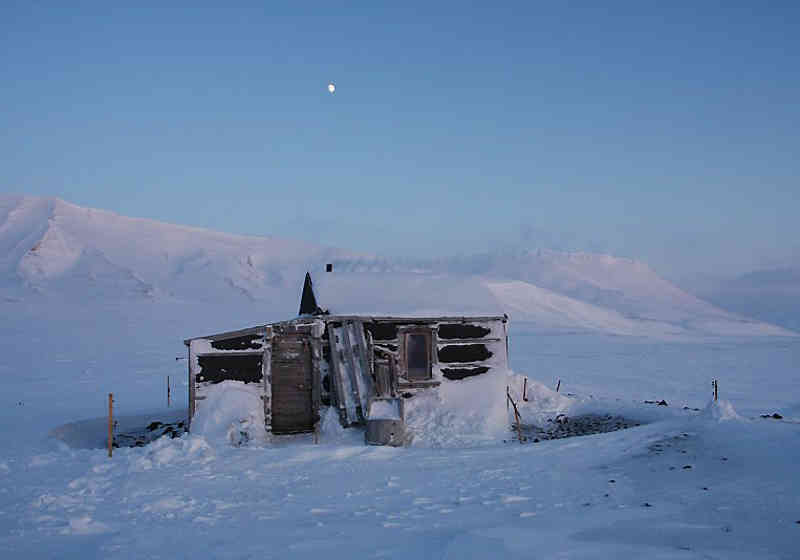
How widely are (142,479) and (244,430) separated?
4.20 metres

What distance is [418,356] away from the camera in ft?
59.4

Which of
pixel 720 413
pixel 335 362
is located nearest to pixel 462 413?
pixel 335 362

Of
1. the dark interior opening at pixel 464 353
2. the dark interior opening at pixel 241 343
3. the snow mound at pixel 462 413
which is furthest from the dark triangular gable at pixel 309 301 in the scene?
the snow mound at pixel 462 413

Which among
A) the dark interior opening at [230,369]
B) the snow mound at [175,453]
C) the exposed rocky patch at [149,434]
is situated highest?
the dark interior opening at [230,369]

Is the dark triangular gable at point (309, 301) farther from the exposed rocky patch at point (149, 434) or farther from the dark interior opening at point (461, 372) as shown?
the exposed rocky patch at point (149, 434)

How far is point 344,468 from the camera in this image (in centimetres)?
1245

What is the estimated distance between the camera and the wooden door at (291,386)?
55.3ft

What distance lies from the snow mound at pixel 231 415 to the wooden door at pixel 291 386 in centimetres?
58

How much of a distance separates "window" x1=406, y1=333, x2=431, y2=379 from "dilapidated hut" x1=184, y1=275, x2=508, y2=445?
0.03m

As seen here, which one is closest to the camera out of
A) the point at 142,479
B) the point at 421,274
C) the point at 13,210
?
the point at 142,479

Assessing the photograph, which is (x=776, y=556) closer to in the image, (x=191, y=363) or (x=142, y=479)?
(x=142, y=479)

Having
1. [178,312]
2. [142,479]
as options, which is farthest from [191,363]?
[178,312]

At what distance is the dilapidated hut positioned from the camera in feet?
53.1

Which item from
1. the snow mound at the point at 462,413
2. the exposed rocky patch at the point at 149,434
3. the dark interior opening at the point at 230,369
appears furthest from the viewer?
the snow mound at the point at 462,413
